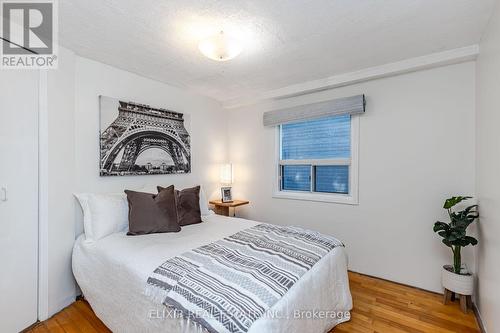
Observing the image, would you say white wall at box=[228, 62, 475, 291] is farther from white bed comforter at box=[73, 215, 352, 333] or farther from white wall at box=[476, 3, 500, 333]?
white bed comforter at box=[73, 215, 352, 333]

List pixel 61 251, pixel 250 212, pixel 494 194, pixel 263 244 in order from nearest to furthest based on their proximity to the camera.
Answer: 1. pixel 494 194
2. pixel 263 244
3. pixel 61 251
4. pixel 250 212

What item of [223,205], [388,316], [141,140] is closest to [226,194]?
[223,205]

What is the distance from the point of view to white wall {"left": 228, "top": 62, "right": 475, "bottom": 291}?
2.30m

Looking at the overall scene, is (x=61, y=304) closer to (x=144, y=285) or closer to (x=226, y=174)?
(x=144, y=285)

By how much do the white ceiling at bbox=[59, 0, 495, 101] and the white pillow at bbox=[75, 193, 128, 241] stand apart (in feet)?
4.50

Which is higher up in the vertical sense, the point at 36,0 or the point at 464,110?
the point at 36,0

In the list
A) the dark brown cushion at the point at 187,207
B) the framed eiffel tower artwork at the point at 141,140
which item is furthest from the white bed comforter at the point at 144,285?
the framed eiffel tower artwork at the point at 141,140

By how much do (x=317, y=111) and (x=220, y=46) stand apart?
166 centimetres

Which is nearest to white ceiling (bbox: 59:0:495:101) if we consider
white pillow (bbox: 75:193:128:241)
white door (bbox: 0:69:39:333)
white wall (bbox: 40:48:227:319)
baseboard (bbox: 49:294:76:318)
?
white wall (bbox: 40:48:227:319)

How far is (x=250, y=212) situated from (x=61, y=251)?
7.82 feet

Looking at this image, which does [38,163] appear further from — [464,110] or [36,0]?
[464,110]

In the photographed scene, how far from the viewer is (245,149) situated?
3.86 m

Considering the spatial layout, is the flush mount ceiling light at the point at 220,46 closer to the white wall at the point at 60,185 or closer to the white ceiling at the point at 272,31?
the white ceiling at the point at 272,31

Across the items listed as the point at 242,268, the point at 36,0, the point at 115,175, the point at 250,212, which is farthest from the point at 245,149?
the point at 36,0
